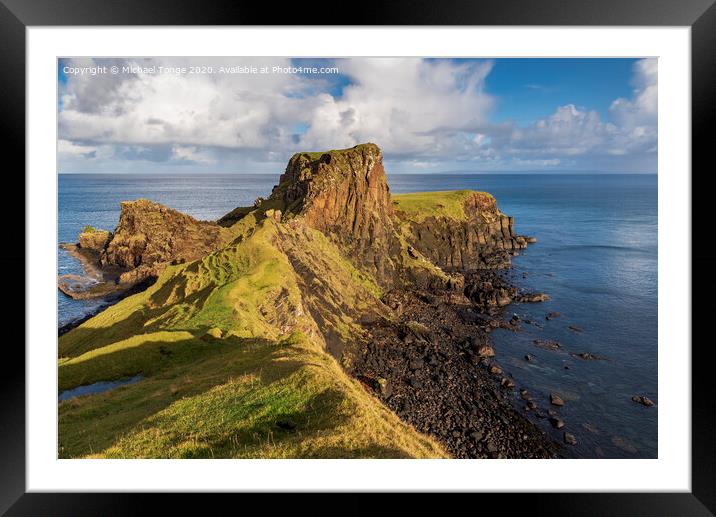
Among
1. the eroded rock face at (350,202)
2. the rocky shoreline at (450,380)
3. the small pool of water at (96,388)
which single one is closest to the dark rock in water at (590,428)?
the rocky shoreline at (450,380)

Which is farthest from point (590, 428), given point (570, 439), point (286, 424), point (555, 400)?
point (286, 424)

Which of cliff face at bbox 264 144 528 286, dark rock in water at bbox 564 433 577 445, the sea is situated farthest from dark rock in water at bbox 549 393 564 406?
cliff face at bbox 264 144 528 286

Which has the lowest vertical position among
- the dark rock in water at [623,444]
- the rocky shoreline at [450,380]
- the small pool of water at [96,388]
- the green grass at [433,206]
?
the dark rock in water at [623,444]

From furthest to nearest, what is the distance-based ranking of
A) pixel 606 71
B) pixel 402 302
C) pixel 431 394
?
1. pixel 402 302
2. pixel 431 394
3. pixel 606 71

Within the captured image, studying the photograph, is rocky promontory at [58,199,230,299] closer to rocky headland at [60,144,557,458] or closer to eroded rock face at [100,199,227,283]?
eroded rock face at [100,199,227,283]

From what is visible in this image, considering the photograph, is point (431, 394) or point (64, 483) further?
point (431, 394)

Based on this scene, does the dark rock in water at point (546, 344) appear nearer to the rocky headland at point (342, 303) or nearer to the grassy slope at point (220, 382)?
the rocky headland at point (342, 303)
